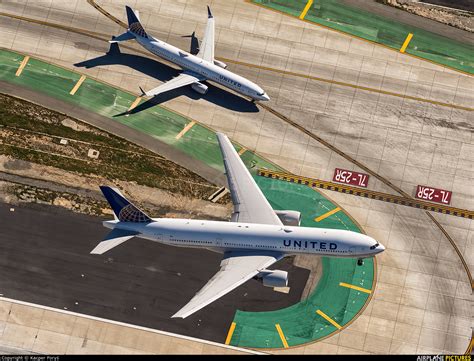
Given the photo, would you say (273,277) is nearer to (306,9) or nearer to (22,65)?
(306,9)

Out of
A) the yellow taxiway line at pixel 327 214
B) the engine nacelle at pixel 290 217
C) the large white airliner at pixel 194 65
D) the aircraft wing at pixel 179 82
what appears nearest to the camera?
the engine nacelle at pixel 290 217

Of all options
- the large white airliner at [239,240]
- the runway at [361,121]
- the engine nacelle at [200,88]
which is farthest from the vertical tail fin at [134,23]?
the large white airliner at [239,240]

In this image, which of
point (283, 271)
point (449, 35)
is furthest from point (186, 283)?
point (449, 35)

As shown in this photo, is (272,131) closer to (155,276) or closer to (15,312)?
(155,276)

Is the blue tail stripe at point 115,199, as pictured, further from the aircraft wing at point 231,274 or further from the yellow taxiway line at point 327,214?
the yellow taxiway line at point 327,214

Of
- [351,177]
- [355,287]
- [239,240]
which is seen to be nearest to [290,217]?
[239,240]

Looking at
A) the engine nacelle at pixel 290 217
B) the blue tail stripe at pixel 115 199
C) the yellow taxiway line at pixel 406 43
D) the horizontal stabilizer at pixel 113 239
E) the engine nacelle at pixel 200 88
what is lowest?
the horizontal stabilizer at pixel 113 239

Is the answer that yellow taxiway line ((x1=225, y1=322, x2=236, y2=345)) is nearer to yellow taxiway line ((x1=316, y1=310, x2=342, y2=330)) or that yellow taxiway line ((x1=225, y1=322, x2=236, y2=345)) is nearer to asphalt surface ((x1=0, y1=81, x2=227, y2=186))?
yellow taxiway line ((x1=316, y1=310, x2=342, y2=330))
